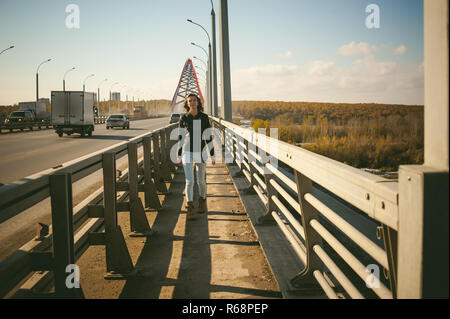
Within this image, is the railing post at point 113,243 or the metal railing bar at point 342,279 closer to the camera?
the metal railing bar at point 342,279

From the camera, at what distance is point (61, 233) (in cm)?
312

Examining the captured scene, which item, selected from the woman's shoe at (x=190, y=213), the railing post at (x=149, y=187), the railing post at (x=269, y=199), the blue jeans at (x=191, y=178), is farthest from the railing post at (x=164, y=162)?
the railing post at (x=269, y=199)

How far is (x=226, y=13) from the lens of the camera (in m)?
14.9

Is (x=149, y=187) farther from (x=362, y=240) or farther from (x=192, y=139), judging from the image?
(x=362, y=240)

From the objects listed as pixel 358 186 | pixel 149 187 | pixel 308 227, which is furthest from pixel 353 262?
pixel 149 187

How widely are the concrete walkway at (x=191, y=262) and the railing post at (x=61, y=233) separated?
846mm

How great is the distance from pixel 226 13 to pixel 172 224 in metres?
10.2

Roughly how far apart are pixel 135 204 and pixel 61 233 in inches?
104

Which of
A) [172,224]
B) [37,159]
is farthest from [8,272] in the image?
[37,159]

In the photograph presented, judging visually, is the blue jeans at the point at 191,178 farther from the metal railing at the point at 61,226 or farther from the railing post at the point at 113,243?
the railing post at the point at 113,243

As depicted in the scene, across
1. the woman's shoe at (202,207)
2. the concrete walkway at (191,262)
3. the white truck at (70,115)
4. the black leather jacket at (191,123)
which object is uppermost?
the white truck at (70,115)

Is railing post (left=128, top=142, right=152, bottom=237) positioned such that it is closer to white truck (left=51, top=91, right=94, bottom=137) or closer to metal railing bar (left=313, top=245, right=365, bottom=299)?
metal railing bar (left=313, top=245, right=365, bottom=299)

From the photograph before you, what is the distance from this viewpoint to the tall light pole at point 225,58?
48.9 ft

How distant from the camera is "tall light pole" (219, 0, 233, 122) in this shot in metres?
14.9
